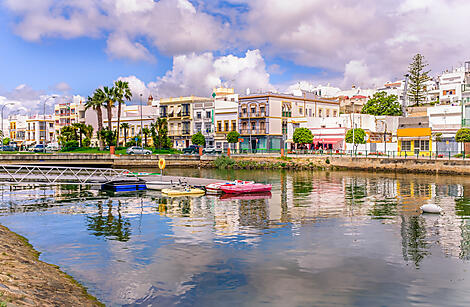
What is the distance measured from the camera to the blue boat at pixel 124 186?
40.9 metres

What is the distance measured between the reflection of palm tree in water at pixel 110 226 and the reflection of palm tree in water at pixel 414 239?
527 inches

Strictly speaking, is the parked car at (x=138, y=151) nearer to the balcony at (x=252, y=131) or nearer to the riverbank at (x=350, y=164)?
the riverbank at (x=350, y=164)

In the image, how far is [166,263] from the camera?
17.4 metres

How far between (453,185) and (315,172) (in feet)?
76.4

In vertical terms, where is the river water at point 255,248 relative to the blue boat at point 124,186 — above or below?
below

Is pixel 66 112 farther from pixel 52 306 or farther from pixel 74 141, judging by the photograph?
pixel 52 306

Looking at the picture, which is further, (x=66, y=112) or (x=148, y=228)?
(x=66, y=112)

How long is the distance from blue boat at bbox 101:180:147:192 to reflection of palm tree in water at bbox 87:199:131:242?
416 inches

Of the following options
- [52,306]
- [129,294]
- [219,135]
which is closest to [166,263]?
[129,294]

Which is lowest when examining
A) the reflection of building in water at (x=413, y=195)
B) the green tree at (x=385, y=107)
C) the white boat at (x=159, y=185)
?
the reflection of building in water at (x=413, y=195)

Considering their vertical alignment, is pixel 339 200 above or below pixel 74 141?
below

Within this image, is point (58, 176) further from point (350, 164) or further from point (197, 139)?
point (197, 139)

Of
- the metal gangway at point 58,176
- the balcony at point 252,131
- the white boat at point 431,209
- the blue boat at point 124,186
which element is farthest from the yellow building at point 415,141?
the metal gangway at point 58,176

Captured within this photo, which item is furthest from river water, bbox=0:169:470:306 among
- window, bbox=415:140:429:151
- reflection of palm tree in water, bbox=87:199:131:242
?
window, bbox=415:140:429:151
